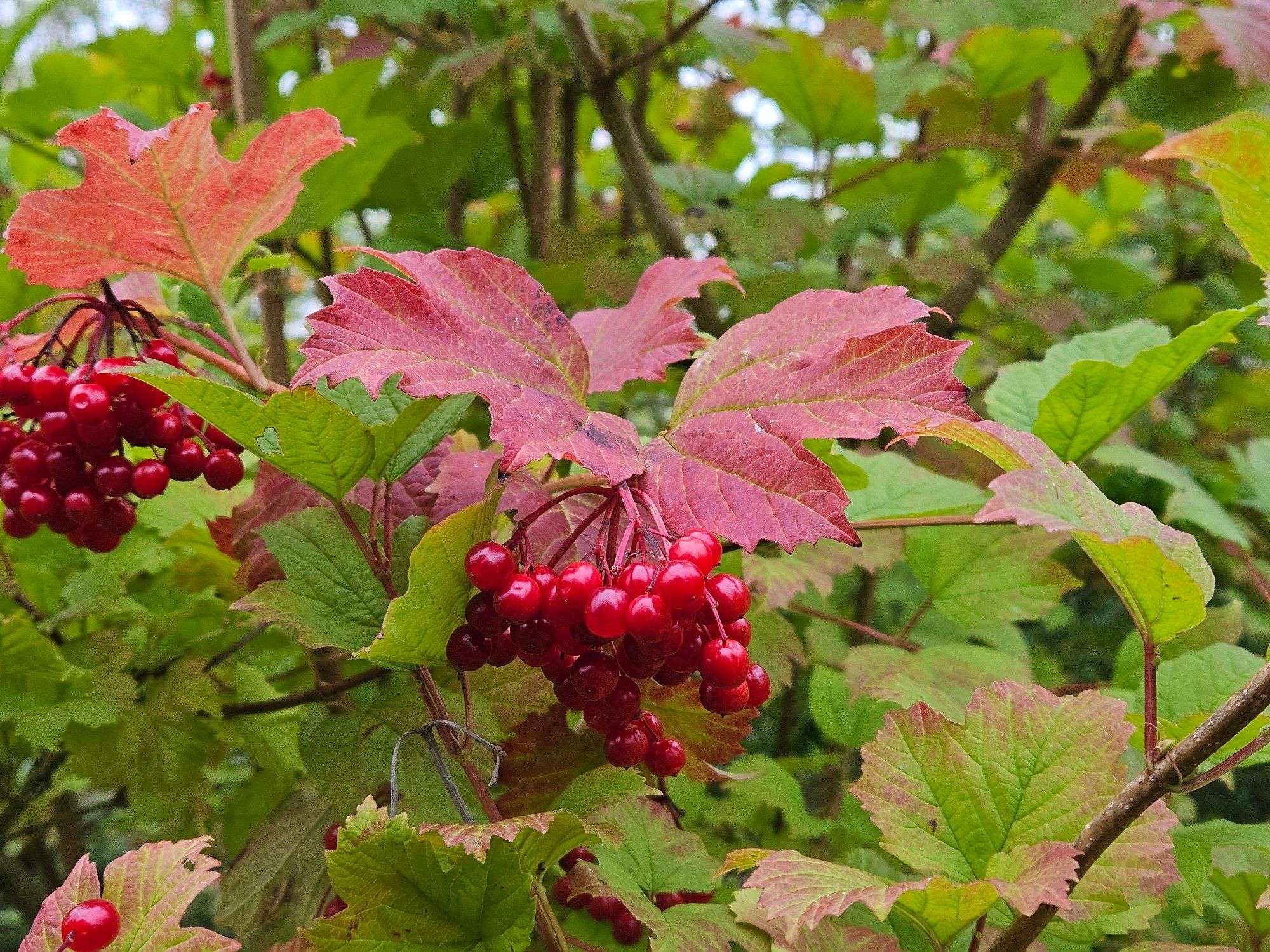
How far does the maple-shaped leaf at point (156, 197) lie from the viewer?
2.58 feet

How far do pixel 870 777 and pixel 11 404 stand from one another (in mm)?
761

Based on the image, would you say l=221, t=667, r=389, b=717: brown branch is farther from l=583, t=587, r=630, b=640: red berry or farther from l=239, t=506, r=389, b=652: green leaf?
l=583, t=587, r=630, b=640: red berry

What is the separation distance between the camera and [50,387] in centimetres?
78

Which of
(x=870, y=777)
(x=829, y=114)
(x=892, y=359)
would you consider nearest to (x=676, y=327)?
(x=892, y=359)

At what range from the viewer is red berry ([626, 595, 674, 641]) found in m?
0.57

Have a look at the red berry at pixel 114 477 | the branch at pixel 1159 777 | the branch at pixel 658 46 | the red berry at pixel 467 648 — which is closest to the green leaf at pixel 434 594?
the red berry at pixel 467 648

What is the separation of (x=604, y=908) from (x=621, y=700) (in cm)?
36

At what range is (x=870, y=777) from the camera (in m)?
0.72

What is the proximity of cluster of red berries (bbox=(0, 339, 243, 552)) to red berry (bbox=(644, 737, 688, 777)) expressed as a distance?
0.43m

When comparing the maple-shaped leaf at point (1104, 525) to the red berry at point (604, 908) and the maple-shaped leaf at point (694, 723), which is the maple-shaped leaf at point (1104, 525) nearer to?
the maple-shaped leaf at point (694, 723)

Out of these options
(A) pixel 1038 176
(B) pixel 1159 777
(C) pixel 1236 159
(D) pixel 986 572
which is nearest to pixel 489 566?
(B) pixel 1159 777

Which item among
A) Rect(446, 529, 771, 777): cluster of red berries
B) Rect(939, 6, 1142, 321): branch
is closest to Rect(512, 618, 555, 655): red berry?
Rect(446, 529, 771, 777): cluster of red berries

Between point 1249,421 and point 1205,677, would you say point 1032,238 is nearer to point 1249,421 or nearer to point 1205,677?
point 1249,421

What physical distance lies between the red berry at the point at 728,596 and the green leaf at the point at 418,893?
0.71 ft
